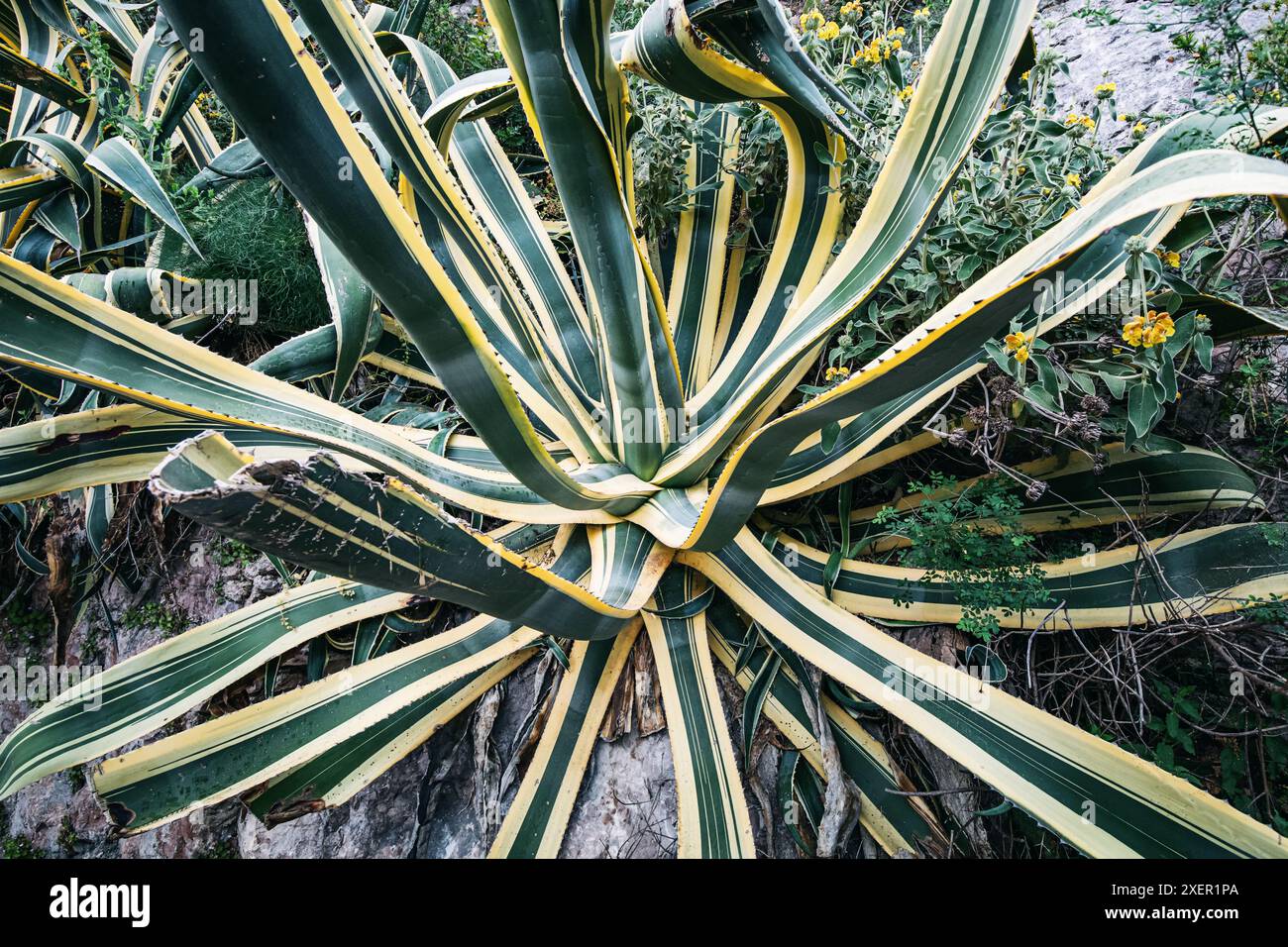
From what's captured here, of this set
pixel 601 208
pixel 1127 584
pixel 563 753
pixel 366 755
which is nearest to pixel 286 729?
pixel 366 755

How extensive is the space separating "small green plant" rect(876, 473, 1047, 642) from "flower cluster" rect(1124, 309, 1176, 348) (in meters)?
0.30

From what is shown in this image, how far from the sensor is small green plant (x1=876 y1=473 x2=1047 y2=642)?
1.12 metres

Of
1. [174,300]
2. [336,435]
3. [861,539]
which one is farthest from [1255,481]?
→ [174,300]

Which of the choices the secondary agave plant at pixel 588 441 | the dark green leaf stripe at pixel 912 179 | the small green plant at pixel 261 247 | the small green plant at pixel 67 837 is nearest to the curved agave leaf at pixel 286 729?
the secondary agave plant at pixel 588 441

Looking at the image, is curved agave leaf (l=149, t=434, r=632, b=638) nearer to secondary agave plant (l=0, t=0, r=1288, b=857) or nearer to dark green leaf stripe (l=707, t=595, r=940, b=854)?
secondary agave plant (l=0, t=0, r=1288, b=857)

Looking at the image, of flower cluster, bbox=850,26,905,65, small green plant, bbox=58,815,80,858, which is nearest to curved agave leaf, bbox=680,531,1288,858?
flower cluster, bbox=850,26,905,65

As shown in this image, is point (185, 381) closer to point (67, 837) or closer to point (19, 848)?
point (67, 837)

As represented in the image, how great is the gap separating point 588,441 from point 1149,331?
0.92m

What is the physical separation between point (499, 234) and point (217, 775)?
1.14 m

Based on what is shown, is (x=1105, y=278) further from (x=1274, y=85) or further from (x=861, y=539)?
(x=1274, y=85)

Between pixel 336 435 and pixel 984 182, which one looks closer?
pixel 336 435

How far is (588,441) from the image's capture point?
4.40 ft

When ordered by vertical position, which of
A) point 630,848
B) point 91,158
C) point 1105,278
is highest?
point 91,158

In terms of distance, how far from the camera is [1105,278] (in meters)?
1.05
